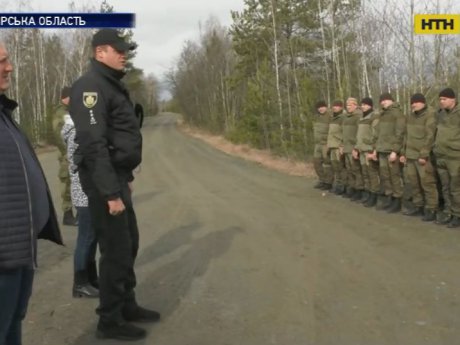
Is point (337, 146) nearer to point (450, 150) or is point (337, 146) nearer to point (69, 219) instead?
point (450, 150)

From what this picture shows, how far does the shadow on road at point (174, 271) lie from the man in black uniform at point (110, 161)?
0.34 meters

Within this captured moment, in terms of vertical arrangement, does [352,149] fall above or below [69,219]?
above

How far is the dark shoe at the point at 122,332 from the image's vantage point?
3.96 metres

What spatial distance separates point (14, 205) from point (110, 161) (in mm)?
1345

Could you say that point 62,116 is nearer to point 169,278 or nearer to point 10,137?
point 169,278

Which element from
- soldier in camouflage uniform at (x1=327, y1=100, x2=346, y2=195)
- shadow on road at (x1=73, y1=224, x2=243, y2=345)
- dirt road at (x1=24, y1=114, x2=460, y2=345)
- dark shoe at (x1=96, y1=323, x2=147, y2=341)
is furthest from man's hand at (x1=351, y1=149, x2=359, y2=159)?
dark shoe at (x1=96, y1=323, x2=147, y2=341)

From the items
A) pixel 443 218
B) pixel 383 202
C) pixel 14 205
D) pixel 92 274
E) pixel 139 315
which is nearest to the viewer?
pixel 14 205

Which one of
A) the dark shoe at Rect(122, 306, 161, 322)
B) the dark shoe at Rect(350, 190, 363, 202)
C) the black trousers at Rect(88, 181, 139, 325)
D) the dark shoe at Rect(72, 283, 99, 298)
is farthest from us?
the dark shoe at Rect(350, 190, 363, 202)

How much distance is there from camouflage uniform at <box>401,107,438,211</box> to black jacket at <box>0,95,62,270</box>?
6651 millimetres

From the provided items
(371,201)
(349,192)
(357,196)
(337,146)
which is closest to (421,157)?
(371,201)

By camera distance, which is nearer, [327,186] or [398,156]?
[398,156]

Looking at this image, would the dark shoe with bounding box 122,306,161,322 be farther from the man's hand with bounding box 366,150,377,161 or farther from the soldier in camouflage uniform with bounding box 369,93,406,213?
the man's hand with bounding box 366,150,377,161

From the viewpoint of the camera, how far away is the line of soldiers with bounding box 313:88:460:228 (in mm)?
7672

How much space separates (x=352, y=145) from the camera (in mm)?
10398
